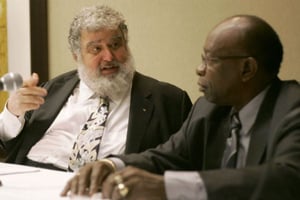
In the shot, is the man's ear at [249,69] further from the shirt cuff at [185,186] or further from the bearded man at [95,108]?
the bearded man at [95,108]

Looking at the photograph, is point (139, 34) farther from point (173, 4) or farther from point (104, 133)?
point (104, 133)

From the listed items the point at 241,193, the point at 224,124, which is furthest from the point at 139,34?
the point at 241,193

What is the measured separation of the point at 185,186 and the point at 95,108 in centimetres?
123

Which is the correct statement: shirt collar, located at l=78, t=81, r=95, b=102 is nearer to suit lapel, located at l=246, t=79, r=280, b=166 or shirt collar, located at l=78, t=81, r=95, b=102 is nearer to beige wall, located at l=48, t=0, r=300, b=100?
beige wall, located at l=48, t=0, r=300, b=100

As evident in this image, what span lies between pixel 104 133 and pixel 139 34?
0.79 m

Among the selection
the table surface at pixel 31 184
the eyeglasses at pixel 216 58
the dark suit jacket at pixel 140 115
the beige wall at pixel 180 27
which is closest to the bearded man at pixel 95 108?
the dark suit jacket at pixel 140 115

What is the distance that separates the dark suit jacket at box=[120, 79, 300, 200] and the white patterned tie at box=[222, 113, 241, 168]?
2 cm

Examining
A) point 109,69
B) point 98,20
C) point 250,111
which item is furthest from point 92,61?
point 250,111

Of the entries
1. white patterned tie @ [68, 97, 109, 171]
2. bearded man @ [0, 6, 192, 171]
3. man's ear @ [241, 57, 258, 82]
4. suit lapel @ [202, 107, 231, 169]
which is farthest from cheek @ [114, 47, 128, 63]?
man's ear @ [241, 57, 258, 82]

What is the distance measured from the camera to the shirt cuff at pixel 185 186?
1.17 meters

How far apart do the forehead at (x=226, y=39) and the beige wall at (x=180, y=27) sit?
3.48 ft

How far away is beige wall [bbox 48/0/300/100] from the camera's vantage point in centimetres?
244

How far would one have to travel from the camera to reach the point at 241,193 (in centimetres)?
116

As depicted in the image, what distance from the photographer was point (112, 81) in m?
2.29
